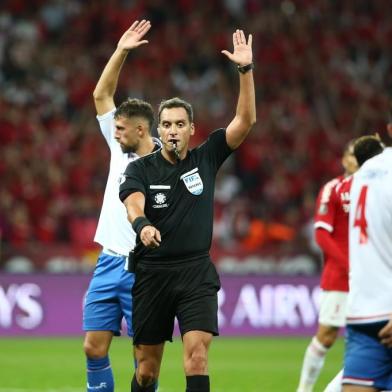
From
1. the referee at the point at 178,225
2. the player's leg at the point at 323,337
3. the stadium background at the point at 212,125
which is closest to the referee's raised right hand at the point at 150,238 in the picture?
the referee at the point at 178,225

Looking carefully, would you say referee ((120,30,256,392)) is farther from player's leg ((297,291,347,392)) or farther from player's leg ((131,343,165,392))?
player's leg ((297,291,347,392))

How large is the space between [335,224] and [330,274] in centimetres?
46

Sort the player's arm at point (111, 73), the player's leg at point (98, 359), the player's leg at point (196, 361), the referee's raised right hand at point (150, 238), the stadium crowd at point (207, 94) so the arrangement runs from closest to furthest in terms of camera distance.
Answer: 1. the referee's raised right hand at point (150, 238)
2. the player's leg at point (196, 361)
3. the player's leg at point (98, 359)
4. the player's arm at point (111, 73)
5. the stadium crowd at point (207, 94)

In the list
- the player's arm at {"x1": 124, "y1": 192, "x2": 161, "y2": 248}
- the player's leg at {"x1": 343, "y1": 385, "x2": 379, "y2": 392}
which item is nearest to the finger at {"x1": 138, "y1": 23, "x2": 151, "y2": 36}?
the player's arm at {"x1": 124, "y1": 192, "x2": 161, "y2": 248}

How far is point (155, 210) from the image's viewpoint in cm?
716

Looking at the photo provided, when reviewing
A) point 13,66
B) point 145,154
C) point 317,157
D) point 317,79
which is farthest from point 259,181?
point 145,154

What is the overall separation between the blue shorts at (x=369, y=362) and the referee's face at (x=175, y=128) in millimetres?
2214

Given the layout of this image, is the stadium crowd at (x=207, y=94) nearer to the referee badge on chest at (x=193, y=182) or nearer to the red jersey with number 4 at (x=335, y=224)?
the red jersey with number 4 at (x=335, y=224)

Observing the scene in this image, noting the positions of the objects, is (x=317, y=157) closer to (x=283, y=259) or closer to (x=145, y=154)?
(x=283, y=259)

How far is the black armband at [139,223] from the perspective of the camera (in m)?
6.58

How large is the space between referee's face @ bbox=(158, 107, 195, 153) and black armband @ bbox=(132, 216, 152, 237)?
72cm

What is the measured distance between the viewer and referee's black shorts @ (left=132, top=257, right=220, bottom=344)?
7.08m

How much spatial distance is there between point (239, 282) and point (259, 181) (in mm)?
4141

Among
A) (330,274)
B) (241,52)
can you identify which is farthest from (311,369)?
(241,52)
